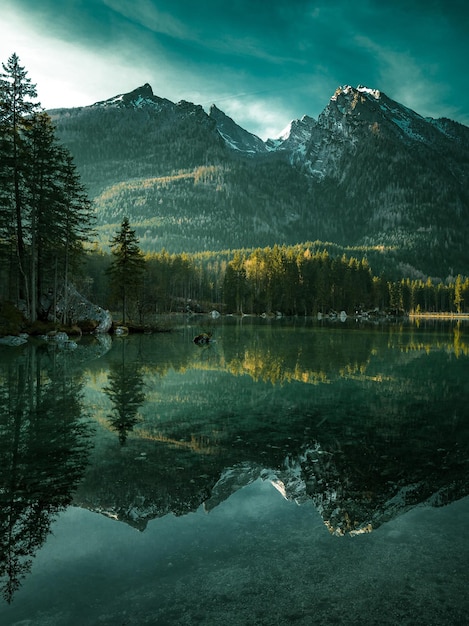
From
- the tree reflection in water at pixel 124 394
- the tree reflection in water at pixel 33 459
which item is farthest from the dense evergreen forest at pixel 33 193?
the tree reflection in water at pixel 33 459

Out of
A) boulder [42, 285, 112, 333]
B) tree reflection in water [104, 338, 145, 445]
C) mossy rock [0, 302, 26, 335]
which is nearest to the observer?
tree reflection in water [104, 338, 145, 445]

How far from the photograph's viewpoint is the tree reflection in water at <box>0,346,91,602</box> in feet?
19.7

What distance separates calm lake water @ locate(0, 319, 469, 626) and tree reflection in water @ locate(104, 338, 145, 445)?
117 mm

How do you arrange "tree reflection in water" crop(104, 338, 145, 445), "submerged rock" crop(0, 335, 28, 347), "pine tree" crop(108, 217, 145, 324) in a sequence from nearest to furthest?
"tree reflection in water" crop(104, 338, 145, 445) < "submerged rock" crop(0, 335, 28, 347) < "pine tree" crop(108, 217, 145, 324)

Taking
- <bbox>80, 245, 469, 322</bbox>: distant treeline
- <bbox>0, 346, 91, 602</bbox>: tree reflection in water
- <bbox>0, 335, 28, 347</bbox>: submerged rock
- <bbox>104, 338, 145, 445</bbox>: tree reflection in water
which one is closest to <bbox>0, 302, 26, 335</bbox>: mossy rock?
<bbox>0, 335, 28, 347</bbox>: submerged rock

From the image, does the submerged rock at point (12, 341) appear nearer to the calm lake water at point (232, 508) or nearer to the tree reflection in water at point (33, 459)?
the tree reflection in water at point (33, 459)

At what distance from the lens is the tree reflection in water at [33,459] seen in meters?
5.99

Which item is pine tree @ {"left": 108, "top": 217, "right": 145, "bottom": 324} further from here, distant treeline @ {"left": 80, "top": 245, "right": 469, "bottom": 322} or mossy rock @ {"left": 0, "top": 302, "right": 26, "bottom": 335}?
distant treeline @ {"left": 80, "top": 245, "right": 469, "bottom": 322}

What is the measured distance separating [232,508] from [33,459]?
4.77 meters

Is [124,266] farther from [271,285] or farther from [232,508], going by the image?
[271,285]

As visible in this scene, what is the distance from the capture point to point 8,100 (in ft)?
114

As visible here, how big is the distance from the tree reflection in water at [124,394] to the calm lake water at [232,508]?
0.12m

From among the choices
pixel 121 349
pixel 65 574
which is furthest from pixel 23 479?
pixel 121 349

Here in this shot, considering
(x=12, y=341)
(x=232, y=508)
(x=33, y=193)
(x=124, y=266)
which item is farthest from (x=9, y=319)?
(x=232, y=508)
